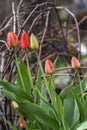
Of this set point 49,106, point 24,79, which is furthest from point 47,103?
point 24,79

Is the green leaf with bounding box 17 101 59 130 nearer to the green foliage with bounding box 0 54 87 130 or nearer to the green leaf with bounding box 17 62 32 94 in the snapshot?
the green foliage with bounding box 0 54 87 130

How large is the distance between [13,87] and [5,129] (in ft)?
1.04

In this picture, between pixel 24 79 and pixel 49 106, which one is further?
pixel 24 79

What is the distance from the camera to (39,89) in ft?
4.35

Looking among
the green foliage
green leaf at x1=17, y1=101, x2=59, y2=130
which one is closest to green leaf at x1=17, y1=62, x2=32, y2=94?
Answer: the green foliage

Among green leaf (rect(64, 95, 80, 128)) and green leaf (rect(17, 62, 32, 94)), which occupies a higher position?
green leaf (rect(17, 62, 32, 94))

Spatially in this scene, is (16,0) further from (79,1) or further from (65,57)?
(79,1)

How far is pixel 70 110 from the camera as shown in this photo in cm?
123

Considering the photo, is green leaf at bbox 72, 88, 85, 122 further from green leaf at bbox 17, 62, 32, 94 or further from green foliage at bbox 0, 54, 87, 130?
green leaf at bbox 17, 62, 32, 94

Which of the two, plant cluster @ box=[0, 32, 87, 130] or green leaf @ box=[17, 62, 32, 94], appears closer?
plant cluster @ box=[0, 32, 87, 130]

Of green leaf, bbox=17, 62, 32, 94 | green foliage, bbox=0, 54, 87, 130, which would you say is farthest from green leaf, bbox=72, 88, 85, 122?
green leaf, bbox=17, 62, 32, 94

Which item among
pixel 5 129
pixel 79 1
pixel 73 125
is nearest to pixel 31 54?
pixel 5 129

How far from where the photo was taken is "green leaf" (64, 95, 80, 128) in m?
1.22

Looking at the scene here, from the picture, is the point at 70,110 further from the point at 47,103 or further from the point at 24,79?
the point at 24,79
